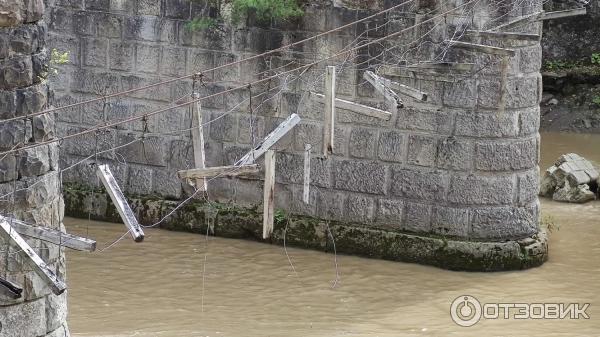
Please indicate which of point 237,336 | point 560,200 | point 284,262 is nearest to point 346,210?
point 284,262

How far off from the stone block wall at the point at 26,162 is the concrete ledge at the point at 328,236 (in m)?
5.63

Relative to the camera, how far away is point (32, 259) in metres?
7.28

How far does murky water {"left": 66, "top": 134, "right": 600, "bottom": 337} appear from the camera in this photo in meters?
11.1

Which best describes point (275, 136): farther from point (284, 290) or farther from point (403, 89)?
→ point (284, 290)

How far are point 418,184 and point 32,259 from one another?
606 cm

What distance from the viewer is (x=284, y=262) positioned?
1288 centimetres

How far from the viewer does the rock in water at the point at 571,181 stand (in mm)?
15516

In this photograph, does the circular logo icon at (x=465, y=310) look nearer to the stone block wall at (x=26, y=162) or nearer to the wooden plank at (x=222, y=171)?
the wooden plank at (x=222, y=171)

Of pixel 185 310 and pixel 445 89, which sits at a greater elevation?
pixel 445 89

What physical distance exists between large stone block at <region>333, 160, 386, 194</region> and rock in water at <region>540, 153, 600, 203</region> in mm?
3687

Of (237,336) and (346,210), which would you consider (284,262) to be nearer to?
(346,210)

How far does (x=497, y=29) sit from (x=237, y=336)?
13.1ft

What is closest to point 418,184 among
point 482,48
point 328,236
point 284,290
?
point 328,236

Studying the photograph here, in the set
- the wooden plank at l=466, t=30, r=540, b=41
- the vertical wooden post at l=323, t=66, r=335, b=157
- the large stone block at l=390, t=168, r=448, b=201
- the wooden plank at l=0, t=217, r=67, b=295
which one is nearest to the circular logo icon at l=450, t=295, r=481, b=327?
the large stone block at l=390, t=168, r=448, b=201
